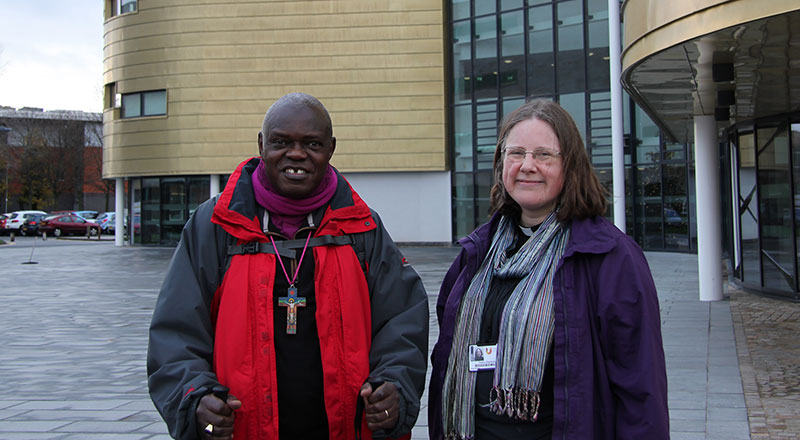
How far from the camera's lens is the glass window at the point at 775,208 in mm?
11555

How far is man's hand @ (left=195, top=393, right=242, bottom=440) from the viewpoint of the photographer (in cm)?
230

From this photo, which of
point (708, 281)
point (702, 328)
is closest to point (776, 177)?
point (708, 281)

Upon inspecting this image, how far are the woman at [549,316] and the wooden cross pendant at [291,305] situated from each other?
1.67 ft

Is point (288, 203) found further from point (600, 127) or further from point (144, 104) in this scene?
point (144, 104)

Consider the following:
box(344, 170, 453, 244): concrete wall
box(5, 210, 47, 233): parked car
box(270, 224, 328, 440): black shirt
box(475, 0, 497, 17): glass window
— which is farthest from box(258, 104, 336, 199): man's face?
box(5, 210, 47, 233): parked car

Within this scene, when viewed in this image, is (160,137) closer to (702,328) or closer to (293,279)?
(702,328)

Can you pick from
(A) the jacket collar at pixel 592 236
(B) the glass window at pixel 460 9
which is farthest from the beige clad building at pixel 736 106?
(B) the glass window at pixel 460 9

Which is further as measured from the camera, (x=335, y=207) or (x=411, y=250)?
(x=411, y=250)

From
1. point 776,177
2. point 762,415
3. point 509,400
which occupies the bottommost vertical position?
point 762,415

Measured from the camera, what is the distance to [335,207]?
263 centimetres

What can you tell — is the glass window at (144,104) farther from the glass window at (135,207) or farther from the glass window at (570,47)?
the glass window at (570,47)

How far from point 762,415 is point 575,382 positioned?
12.1 feet

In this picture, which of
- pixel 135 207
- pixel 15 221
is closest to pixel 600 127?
pixel 135 207

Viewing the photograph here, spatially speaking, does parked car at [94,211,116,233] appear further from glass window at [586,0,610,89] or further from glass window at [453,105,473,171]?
glass window at [586,0,610,89]
